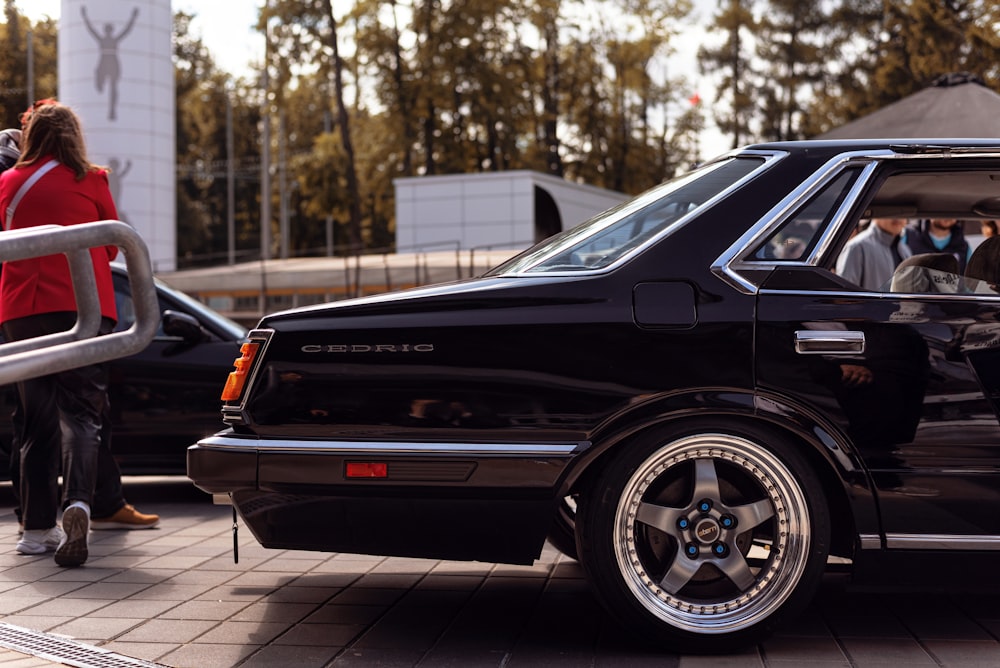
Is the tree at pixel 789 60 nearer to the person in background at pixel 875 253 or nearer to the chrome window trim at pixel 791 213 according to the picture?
the person in background at pixel 875 253

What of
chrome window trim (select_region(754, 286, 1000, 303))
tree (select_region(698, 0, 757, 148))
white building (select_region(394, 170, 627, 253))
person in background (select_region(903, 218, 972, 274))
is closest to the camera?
chrome window trim (select_region(754, 286, 1000, 303))

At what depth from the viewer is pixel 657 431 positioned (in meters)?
3.78

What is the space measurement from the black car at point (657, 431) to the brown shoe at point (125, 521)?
265cm

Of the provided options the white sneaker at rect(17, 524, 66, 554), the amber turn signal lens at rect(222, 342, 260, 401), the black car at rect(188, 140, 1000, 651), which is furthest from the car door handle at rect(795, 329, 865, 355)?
the white sneaker at rect(17, 524, 66, 554)

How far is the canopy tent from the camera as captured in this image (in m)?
12.0

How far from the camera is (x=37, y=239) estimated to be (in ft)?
7.93

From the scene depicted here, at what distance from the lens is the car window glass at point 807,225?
3.90m

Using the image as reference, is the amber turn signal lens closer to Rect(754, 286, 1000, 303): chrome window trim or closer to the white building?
Rect(754, 286, 1000, 303): chrome window trim

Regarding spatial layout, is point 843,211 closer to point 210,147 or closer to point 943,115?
point 943,115

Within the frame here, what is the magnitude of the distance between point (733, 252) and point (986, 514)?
1.12 m

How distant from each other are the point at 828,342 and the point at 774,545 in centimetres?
66

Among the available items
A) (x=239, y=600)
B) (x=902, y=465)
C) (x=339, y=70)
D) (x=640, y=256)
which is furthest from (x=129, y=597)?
(x=339, y=70)

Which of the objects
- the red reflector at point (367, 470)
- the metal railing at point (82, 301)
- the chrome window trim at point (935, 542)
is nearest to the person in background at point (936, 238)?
the chrome window trim at point (935, 542)

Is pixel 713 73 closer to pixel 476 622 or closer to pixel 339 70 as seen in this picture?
pixel 339 70
